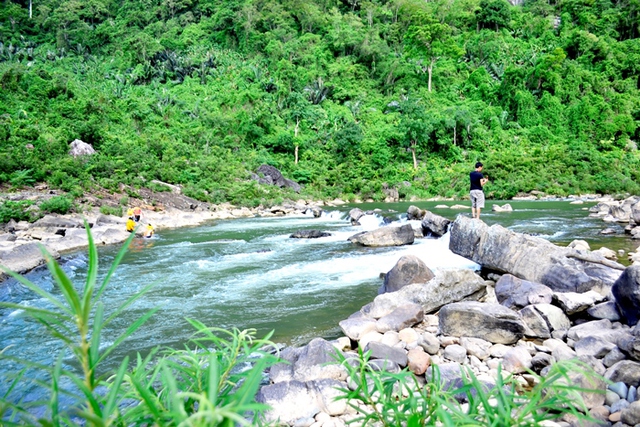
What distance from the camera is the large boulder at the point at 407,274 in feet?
23.4

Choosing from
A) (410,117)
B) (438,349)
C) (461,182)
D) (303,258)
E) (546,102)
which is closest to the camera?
(438,349)

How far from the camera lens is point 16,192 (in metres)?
17.6

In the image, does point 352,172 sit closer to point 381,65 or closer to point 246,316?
point 381,65

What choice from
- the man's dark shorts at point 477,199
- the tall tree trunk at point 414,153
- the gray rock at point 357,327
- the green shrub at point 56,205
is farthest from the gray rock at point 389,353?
the tall tree trunk at point 414,153

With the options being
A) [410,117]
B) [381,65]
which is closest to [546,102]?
[410,117]

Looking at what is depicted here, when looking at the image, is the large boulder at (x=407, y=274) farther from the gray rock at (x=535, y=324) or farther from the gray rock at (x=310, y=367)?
the gray rock at (x=310, y=367)

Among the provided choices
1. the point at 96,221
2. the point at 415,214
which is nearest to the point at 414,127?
the point at 415,214

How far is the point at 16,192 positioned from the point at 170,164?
34.2 ft

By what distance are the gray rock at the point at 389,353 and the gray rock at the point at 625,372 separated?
1.90 metres

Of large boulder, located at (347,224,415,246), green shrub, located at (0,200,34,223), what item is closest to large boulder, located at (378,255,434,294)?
large boulder, located at (347,224,415,246)

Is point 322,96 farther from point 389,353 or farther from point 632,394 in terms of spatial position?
point 632,394

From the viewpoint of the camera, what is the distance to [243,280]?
902 centimetres

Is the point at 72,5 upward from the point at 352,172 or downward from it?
upward

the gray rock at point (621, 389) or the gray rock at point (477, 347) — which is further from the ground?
the gray rock at point (621, 389)
